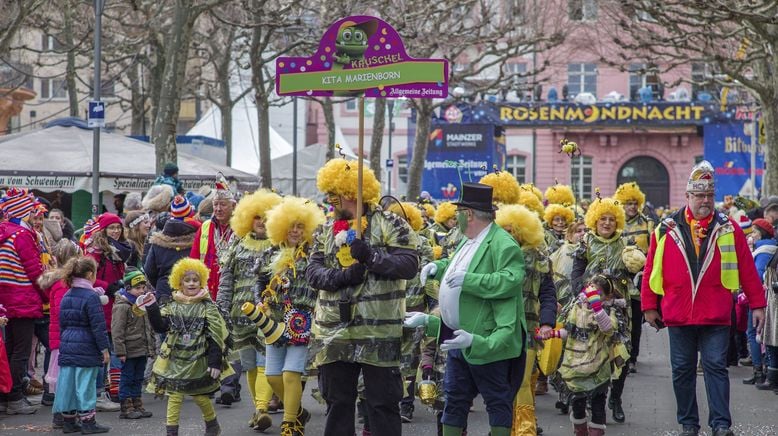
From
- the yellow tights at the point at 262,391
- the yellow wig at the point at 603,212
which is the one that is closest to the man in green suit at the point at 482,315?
the yellow tights at the point at 262,391

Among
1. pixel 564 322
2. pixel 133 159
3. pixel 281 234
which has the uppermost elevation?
pixel 133 159

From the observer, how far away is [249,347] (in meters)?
9.96

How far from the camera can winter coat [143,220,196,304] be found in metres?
11.0

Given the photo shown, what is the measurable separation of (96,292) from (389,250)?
346 cm

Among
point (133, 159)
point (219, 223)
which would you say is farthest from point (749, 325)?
point (133, 159)

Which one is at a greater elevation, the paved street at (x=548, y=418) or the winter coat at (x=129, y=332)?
the winter coat at (x=129, y=332)

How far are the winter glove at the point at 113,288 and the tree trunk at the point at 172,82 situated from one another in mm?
8400

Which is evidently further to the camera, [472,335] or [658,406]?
[658,406]

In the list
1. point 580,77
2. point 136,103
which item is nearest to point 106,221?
point 136,103

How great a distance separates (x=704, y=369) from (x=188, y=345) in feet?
12.0

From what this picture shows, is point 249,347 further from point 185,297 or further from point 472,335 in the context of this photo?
point 472,335

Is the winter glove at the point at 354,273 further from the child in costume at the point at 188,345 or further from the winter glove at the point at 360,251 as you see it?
the child in costume at the point at 188,345

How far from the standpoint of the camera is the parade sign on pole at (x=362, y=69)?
7.54 meters

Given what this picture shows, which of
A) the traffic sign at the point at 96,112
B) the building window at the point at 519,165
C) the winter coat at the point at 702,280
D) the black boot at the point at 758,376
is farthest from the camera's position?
the building window at the point at 519,165
